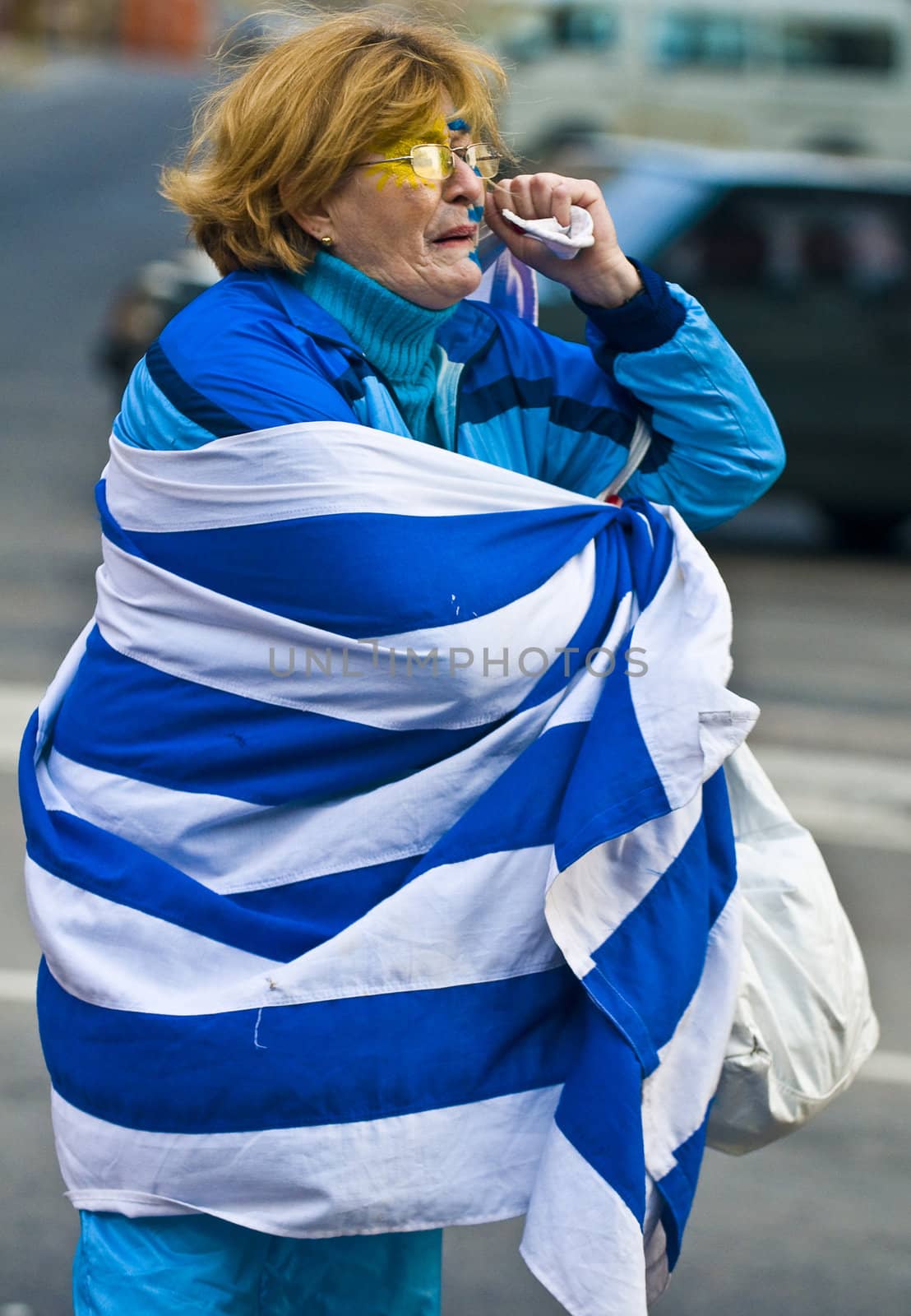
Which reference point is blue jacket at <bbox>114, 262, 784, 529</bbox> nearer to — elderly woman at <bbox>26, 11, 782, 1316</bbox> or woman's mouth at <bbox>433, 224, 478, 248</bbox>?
elderly woman at <bbox>26, 11, 782, 1316</bbox>

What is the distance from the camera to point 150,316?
10.4 meters

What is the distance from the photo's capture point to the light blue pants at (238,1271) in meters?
2.36

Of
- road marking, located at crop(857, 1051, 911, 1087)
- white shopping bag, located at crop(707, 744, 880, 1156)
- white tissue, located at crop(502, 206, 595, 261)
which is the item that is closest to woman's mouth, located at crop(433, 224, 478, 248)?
white tissue, located at crop(502, 206, 595, 261)

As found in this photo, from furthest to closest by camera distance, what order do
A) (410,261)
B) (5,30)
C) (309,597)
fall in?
(5,30), (410,261), (309,597)

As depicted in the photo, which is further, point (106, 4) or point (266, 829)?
point (106, 4)

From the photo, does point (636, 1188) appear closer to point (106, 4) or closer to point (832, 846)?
point (832, 846)

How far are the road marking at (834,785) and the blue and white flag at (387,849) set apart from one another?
3695 mm

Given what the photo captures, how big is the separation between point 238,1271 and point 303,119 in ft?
4.60

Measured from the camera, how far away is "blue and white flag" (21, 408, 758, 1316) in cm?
224

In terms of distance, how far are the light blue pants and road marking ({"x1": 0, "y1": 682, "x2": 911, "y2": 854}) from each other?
3508mm

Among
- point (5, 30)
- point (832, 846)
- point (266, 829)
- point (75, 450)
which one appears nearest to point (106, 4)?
point (5, 30)

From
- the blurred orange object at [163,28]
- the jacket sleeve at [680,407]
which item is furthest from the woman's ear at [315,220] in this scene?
the blurred orange object at [163,28]

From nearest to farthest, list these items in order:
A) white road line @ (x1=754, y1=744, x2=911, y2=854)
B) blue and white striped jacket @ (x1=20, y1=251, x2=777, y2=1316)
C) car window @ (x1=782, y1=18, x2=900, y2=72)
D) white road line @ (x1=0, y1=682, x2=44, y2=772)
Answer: blue and white striped jacket @ (x1=20, y1=251, x2=777, y2=1316) < white road line @ (x1=754, y1=744, x2=911, y2=854) < white road line @ (x1=0, y1=682, x2=44, y2=772) < car window @ (x1=782, y1=18, x2=900, y2=72)

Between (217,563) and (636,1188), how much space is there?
875mm
